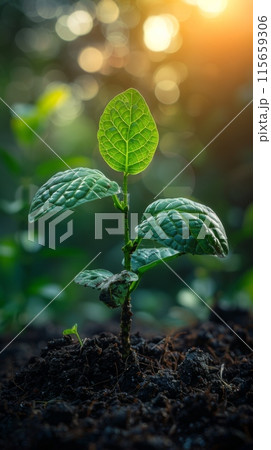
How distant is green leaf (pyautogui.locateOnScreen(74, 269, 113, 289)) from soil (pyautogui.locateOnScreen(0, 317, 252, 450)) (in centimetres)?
15

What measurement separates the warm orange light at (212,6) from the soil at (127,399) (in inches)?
52.5

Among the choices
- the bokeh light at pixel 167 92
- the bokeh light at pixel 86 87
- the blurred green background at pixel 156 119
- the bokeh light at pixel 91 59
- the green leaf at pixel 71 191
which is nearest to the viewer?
the green leaf at pixel 71 191

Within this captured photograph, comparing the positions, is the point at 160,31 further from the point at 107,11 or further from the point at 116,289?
the point at 116,289

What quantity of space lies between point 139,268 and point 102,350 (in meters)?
0.19

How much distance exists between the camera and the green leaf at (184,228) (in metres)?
0.76

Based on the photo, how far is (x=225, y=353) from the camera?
43.4 inches

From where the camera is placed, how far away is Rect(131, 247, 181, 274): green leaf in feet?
2.92

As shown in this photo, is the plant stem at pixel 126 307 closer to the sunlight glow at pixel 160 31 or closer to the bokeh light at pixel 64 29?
the sunlight glow at pixel 160 31

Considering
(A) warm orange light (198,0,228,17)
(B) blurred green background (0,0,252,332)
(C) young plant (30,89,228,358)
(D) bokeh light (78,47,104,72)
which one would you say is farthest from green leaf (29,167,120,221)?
(D) bokeh light (78,47,104,72)

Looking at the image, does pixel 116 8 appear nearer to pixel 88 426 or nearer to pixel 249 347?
pixel 249 347

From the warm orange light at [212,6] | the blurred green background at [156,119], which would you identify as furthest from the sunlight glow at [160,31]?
the warm orange light at [212,6]

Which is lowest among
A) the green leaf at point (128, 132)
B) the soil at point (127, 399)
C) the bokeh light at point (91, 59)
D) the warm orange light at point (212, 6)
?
the soil at point (127, 399)

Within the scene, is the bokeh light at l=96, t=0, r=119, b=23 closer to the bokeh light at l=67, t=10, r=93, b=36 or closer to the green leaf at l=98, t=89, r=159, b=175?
the bokeh light at l=67, t=10, r=93, b=36

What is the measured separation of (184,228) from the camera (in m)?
0.77
